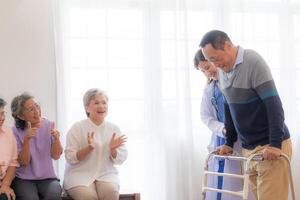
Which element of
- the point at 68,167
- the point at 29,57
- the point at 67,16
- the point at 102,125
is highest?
the point at 67,16

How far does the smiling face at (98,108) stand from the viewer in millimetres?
2928

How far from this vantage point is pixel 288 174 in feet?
7.38

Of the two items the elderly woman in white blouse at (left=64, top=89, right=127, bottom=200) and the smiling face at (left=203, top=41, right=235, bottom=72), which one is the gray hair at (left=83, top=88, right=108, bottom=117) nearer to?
the elderly woman in white blouse at (left=64, top=89, right=127, bottom=200)

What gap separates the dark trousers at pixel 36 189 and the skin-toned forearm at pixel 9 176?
0.19 feet

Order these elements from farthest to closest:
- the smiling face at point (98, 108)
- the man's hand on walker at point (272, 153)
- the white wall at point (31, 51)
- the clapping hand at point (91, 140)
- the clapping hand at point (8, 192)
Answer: the white wall at point (31, 51), the smiling face at point (98, 108), the clapping hand at point (91, 140), the clapping hand at point (8, 192), the man's hand on walker at point (272, 153)

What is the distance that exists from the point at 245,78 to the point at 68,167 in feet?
4.73

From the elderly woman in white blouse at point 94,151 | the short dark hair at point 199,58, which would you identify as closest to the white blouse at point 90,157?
the elderly woman in white blouse at point 94,151

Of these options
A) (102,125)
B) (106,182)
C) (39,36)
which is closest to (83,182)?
(106,182)

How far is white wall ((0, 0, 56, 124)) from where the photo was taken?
3115mm

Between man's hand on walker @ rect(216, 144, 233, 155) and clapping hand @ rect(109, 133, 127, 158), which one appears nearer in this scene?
man's hand on walker @ rect(216, 144, 233, 155)

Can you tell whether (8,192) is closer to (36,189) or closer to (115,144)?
(36,189)

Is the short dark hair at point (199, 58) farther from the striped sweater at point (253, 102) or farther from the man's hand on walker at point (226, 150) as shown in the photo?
the man's hand on walker at point (226, 150)

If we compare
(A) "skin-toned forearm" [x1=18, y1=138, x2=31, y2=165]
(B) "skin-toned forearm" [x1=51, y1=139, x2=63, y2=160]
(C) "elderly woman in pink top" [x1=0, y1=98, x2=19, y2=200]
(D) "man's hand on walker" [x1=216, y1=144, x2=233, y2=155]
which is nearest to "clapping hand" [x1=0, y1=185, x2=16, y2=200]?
(C) "elderly woman in pink top" [x1=0, y1=98, x2=19, y2=200]

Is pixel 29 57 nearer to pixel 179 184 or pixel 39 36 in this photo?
pixel 39 36
